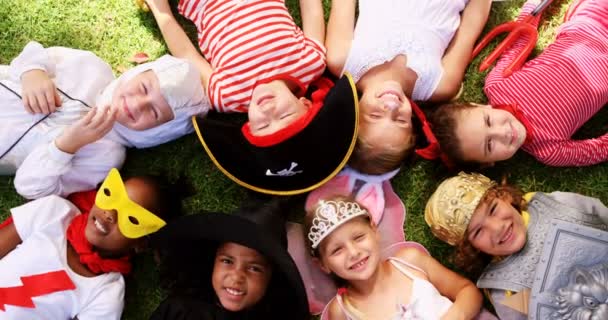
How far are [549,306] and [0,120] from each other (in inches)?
92.5

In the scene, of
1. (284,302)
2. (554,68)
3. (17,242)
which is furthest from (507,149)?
(17,242)

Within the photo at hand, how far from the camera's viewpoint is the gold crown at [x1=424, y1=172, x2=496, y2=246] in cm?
216

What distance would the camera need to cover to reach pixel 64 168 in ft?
7.52

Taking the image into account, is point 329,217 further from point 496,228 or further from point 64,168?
point 64,168

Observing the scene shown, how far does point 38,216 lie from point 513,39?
2.20 m

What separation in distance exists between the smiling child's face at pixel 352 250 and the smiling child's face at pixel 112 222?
0.73 m

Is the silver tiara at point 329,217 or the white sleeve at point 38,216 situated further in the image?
the white sleeve at point 38,216

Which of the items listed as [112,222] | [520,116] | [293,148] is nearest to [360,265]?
[293,148]

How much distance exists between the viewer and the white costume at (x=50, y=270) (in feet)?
7.47

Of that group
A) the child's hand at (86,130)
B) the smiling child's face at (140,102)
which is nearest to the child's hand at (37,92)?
the child's hand at (86,130)

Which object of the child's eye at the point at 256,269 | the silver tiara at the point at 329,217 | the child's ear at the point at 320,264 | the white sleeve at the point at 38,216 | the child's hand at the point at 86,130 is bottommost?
the child's ear at the point at 320,264

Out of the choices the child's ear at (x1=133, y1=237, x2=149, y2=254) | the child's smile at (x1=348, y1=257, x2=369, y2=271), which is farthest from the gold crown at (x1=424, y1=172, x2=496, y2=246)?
the child's ear at (x1=133, y1=237, x2=149, y2=254)

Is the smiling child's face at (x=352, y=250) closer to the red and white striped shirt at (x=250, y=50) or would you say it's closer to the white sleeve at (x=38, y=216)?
the red and white striped shirt at (x=250, y=50)

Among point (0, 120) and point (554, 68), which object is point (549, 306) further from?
point (0, 120)
